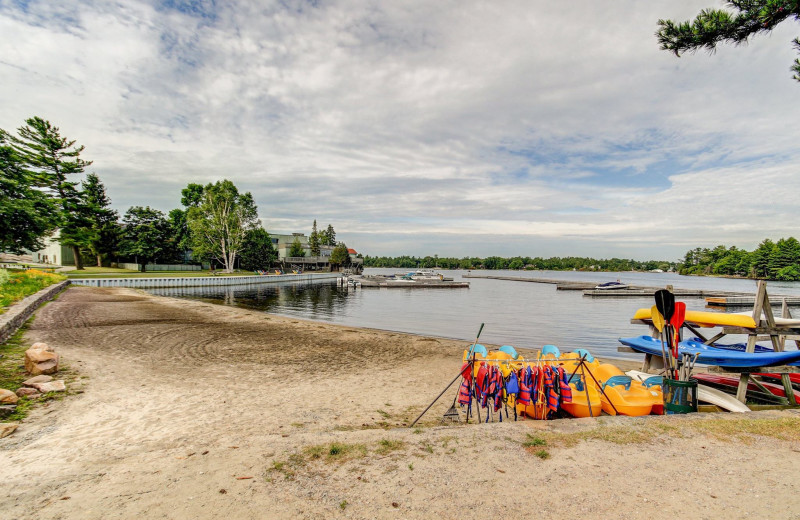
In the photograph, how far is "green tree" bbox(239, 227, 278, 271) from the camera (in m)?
72.5

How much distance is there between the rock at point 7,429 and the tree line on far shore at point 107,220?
16.7 metres

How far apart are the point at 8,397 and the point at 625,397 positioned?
10.9 metres

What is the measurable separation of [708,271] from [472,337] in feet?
599

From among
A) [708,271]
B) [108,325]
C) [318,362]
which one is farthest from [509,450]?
[708,271]

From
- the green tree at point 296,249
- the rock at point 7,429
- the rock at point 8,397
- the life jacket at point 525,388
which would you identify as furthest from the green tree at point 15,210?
the green tree at point 296,249

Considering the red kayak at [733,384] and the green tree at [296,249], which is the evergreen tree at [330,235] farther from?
the red kayak at [733,384]

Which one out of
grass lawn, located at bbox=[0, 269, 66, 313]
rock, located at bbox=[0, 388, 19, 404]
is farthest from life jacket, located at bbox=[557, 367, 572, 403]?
grass lawn, located at bbox=[0, 269, 66, 313]

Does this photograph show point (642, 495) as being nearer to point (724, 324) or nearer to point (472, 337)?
point (724, 324)

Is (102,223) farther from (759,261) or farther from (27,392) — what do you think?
(759,261)

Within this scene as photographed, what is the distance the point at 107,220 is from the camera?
178 feet

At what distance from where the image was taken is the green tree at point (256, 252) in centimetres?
7250

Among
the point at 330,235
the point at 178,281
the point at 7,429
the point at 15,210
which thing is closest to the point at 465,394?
the point at 7,429

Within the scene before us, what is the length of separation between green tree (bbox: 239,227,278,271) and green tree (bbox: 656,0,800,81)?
72.2 metres

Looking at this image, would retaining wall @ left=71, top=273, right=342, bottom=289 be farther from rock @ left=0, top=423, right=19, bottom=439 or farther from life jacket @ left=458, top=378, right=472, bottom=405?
life jacket @ left=458, top=378, right=472, bottom=405
